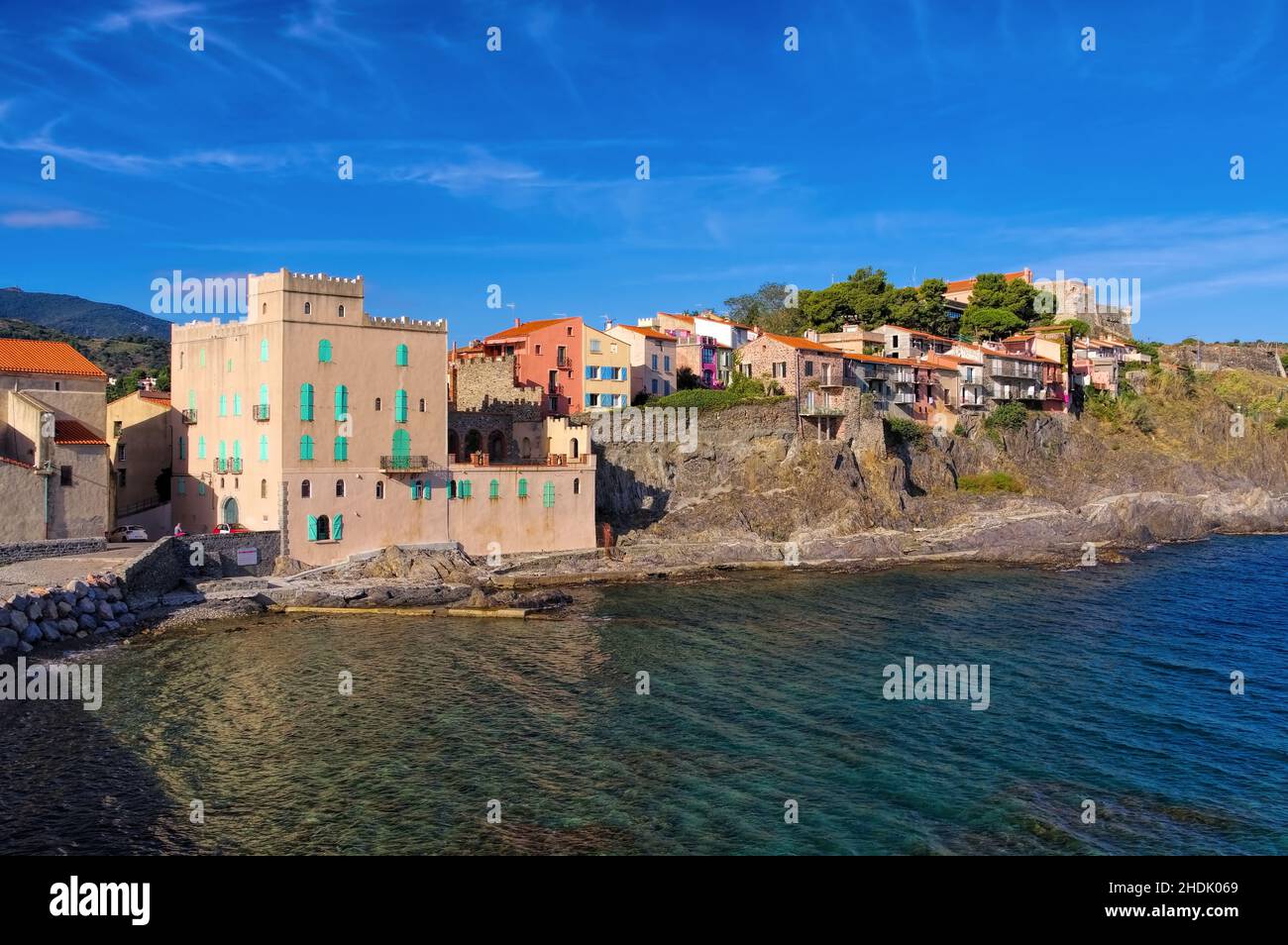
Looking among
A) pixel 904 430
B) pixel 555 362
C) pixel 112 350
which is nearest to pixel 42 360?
pixel 555 362

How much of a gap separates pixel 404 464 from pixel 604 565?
465 inches

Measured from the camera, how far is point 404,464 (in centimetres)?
4706

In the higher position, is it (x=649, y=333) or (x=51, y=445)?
(x=649, y=333)

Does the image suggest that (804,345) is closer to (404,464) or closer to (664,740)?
(404,464)

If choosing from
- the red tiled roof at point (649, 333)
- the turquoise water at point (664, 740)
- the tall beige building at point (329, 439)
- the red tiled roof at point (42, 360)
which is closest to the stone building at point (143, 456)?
the tall beige building at point (329, 439)

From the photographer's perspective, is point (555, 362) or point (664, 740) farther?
point (555, 362)

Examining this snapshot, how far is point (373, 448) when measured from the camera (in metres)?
46.8

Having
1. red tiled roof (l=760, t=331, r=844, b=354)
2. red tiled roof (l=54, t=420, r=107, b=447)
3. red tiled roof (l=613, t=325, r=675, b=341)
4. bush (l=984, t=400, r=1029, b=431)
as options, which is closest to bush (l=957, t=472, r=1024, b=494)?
bush (l=984, t=400, r=1029, b=431)

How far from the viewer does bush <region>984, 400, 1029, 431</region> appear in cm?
7856

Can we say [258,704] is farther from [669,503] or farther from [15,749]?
[669,503]

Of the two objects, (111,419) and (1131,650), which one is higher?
(111,419)

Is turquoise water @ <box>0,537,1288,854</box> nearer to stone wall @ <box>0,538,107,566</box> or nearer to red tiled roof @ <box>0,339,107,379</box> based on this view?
stone wall @ <box>0,538,107,566</box>
